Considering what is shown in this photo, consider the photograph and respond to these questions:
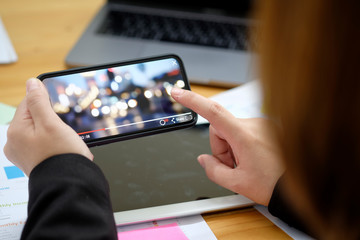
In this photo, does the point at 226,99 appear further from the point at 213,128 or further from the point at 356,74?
the point at 356,74

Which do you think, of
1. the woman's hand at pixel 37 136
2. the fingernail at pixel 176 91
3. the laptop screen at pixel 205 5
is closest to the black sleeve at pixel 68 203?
the woman's hand at pixel 37 136

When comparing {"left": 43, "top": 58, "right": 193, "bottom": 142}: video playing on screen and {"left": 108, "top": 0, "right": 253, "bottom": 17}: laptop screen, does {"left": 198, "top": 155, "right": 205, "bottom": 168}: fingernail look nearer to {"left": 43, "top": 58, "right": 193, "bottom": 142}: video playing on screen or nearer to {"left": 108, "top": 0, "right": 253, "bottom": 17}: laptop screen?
{"left": 43, "top": 58, "right": 193, "bottom": 142}: video playing on screen

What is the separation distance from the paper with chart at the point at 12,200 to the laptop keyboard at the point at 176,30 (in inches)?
14.5

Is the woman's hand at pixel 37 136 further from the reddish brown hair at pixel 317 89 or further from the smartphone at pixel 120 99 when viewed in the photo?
Answer: the reddish brown hair at pixel 317 89

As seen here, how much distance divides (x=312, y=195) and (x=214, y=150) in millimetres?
236

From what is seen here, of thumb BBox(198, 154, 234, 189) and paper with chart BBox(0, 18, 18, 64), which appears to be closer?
thumb BBox(198, 154, 234, 189)

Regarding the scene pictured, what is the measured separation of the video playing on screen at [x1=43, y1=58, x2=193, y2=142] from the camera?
52cm

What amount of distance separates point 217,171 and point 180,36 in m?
0.36

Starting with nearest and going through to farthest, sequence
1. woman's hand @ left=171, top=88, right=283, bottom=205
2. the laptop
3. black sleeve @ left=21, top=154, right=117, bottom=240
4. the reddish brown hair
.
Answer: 1. the reddish brown hair
2. black sleeve @ left=21, top=154, right=117, bottom=240
3. woman's hand @ left=171, top=88, right=283, bottom=205
4. the laptop

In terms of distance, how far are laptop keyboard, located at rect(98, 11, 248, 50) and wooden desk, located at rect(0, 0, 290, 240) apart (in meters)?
0.09

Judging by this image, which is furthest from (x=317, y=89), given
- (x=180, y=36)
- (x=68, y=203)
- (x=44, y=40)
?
(x=44, y=40)

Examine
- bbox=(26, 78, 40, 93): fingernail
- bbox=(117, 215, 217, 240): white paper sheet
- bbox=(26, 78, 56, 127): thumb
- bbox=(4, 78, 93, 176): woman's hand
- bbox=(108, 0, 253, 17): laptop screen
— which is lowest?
bbox=(117, 215, 217, 240): white paper sheet

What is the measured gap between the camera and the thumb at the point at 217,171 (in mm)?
529

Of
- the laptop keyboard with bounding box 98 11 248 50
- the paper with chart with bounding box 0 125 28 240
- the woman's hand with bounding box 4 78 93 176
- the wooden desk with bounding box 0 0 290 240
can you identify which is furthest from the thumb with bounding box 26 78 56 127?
the laptop keyboard with bounding box 98 11 248 50
